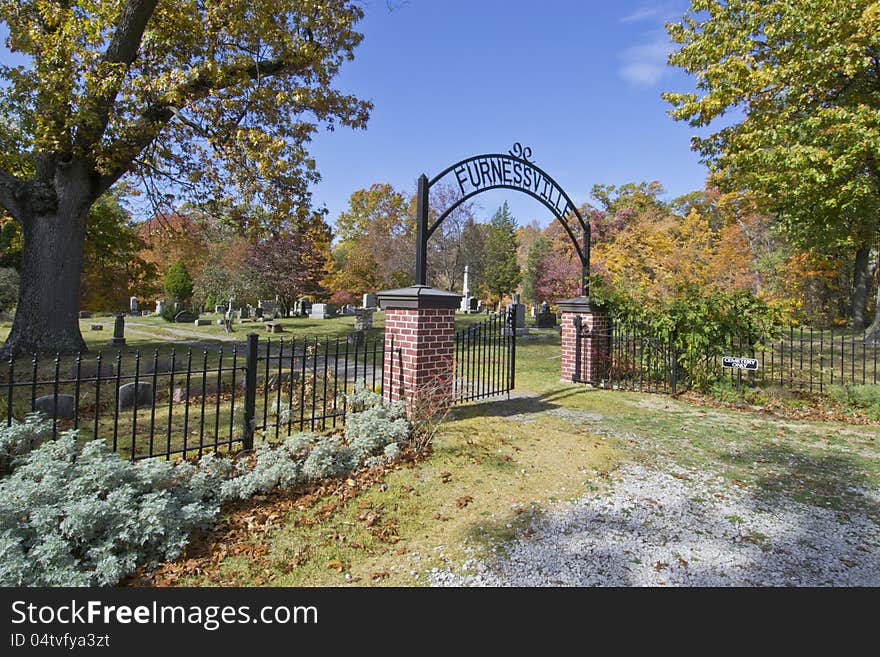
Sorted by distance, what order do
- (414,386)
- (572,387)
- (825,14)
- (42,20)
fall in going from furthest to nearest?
(42,20)
(825,14)
(572,387)
(414,386)

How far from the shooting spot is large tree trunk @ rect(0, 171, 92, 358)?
11.0m

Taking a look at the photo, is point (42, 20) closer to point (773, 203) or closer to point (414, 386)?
point (414, 386)

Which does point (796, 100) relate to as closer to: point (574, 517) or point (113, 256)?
point (574, 517)

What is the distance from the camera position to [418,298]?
5.41 metres

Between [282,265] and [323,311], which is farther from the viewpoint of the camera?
[323,311]

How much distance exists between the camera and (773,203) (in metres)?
11.8

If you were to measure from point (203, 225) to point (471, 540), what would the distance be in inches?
603

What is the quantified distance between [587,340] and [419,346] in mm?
4503

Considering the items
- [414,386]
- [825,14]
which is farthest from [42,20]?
[825,14]

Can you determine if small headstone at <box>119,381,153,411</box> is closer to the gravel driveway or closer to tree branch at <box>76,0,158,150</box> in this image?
the gravel driveway

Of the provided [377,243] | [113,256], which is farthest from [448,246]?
[113,256]

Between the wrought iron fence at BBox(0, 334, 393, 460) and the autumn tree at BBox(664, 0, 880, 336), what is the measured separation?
10210 mm

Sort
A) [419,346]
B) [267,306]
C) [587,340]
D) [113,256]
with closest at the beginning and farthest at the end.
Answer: [419,346], [587,340], [113,256], [267,306]

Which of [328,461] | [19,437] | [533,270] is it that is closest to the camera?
[19,437]
